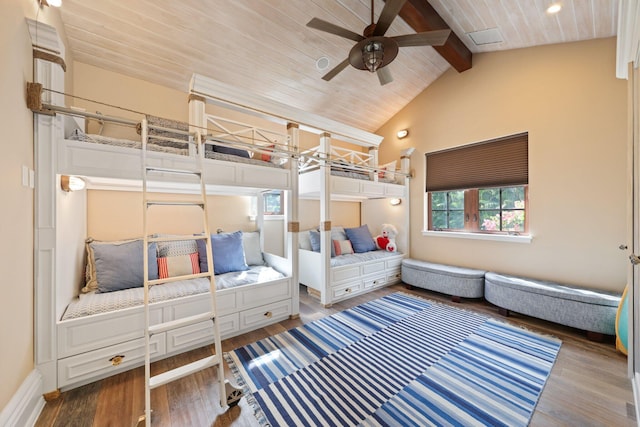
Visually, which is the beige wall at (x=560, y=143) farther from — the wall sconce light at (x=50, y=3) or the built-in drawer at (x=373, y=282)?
the wall sconce light at (x=50, y=3)

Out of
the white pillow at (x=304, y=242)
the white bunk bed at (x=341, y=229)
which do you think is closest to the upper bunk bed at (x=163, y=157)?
the white bunk bed at (x=341, y=229)

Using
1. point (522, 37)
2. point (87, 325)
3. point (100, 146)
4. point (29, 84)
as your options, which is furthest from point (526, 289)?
point (29, 84)

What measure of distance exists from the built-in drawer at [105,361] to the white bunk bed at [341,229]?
204 cm

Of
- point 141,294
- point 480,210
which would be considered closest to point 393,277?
point 480,210

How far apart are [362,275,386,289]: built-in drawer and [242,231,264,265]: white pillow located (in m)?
1.69

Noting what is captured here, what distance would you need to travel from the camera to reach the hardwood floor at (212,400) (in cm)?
150

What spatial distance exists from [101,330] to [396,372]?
2.38 m

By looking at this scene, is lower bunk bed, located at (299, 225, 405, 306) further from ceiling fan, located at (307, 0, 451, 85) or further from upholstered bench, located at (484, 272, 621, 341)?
ceiling fan, located at (307, 0, 451, 85)

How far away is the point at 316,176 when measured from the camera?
352cm

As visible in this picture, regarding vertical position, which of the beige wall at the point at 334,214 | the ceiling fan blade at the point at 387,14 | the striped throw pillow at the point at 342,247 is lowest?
the striped throw pillow at the point at 342,247

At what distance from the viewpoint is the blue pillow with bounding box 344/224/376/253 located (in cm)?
451

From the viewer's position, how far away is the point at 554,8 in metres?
2.55

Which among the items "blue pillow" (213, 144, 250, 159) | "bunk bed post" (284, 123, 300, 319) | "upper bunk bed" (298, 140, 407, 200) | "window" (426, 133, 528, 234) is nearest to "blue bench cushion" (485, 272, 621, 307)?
"window" (426, 133, 528, 234)

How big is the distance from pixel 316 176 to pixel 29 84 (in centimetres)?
271
